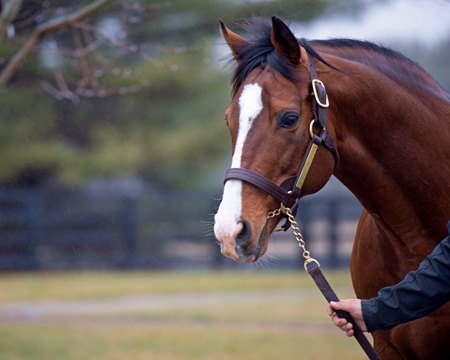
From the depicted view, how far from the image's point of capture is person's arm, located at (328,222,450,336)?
3.46 metres

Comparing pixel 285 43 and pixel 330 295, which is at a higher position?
pixel 285 43

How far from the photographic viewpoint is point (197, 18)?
54.0 ft

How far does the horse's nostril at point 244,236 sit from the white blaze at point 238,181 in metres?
0.05

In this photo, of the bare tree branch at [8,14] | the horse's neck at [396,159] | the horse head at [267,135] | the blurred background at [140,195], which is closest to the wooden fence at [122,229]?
the blurred background at [140,195]

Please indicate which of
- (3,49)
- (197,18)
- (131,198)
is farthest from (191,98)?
(3,49)

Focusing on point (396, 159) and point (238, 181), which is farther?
point (396, 159)

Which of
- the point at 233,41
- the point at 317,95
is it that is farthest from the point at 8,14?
the point at 317,95

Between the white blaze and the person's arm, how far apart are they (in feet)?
1.93

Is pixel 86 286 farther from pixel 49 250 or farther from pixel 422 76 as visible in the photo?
pixel 422 76

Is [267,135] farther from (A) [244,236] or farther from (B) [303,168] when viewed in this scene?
(A) [244,236]

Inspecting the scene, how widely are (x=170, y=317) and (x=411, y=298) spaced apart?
9.26 metres

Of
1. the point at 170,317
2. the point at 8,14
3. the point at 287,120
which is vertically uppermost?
the point at 287,120

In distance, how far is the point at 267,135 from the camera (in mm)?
3801

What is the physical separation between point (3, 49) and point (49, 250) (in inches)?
382
